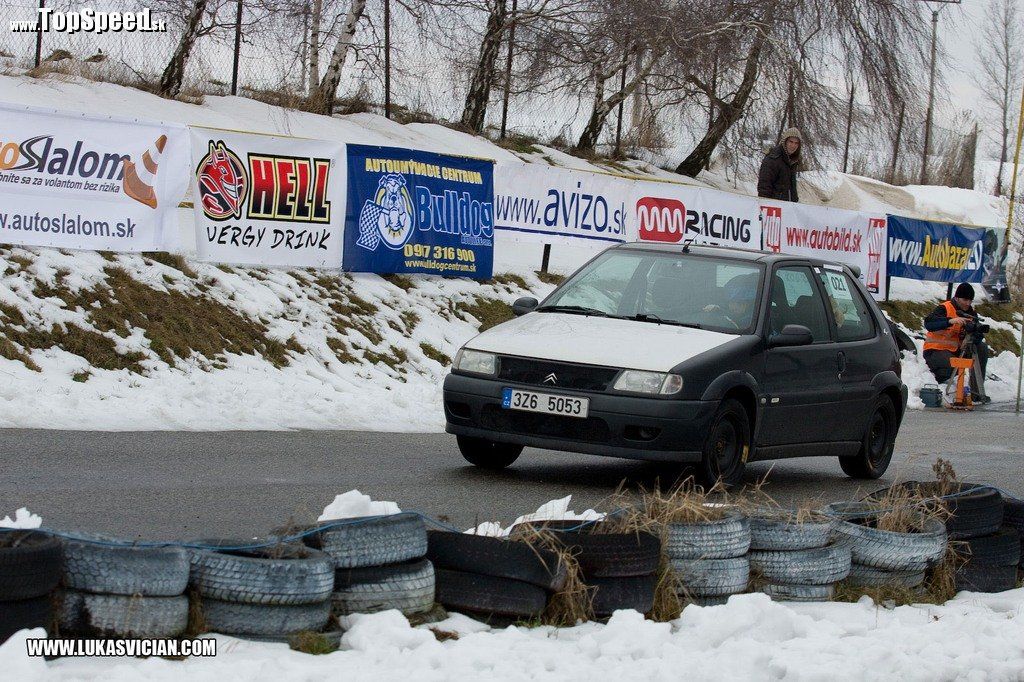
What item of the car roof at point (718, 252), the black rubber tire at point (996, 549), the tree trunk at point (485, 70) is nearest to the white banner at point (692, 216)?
the tree trunk at point (485, 70)

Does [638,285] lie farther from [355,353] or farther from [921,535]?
[355,353]

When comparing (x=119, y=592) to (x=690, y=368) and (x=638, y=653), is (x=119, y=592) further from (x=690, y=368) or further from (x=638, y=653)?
(x=690, y=368)

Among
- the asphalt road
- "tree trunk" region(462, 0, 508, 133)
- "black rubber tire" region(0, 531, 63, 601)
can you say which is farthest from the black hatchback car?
"tree trunk" region(462, 0, 508, 133)

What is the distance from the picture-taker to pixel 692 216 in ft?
69.9

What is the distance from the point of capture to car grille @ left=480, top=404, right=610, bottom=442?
868 centimetres

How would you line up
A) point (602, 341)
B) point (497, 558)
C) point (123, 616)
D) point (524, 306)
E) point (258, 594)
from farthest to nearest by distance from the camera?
1. point (524, 306)
2. point (602, 341)
3. point (497, 558)
4. point (258, 594)
5. point (123, 616)

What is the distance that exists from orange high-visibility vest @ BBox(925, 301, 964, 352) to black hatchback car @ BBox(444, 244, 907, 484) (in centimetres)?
896

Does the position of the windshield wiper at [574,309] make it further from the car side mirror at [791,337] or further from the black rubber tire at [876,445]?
the black rubber tire at [876,445]

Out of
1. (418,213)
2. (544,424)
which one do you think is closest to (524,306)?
(544,424)

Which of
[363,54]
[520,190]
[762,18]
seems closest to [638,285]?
[520,190]

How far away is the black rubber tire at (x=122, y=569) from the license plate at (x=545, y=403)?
433 centimetres

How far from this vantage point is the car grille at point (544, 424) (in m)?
8.68

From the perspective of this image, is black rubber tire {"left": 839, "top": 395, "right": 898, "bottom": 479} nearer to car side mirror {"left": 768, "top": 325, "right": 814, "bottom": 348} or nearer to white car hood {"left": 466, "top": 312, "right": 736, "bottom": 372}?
car side mirror {"left": 768, "top": 325, "right": 814, "bottom": 348}

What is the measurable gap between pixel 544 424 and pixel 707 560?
3.08m
